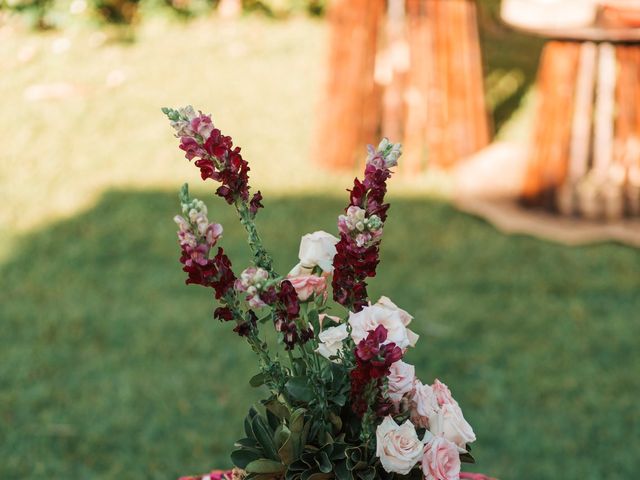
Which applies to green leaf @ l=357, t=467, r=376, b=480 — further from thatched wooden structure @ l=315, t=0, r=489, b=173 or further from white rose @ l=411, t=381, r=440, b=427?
thatched wooden structure @ l=315, t=0, r=489, b=173

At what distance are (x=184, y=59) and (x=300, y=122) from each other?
4.71 feet

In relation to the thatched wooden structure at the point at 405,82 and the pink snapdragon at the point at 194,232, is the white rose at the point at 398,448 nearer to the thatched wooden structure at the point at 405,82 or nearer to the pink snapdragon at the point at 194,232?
the pink snapdragon at the point at 194,232

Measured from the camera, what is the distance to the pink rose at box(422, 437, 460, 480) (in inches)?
51.7

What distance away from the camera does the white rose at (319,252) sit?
1.40 m

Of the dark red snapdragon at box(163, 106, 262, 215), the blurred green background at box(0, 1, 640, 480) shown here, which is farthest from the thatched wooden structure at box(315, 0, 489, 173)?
the dark red snapdragon at box(163, 106, 262, 215)

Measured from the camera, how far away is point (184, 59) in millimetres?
6898

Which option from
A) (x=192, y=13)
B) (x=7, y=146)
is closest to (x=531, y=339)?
(x=7, y=146)

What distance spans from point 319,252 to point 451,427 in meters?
0.31

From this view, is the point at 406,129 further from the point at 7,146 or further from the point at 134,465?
the point at 134,465

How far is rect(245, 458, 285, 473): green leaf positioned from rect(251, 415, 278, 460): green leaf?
3 cm

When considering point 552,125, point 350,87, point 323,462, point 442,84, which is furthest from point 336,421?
point 442,84

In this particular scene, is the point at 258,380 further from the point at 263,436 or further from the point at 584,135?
the point at 584,135

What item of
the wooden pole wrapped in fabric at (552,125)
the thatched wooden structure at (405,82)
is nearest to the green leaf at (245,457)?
the wooden pole wrapped in fabric at (552,125)

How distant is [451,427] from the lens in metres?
1.36
